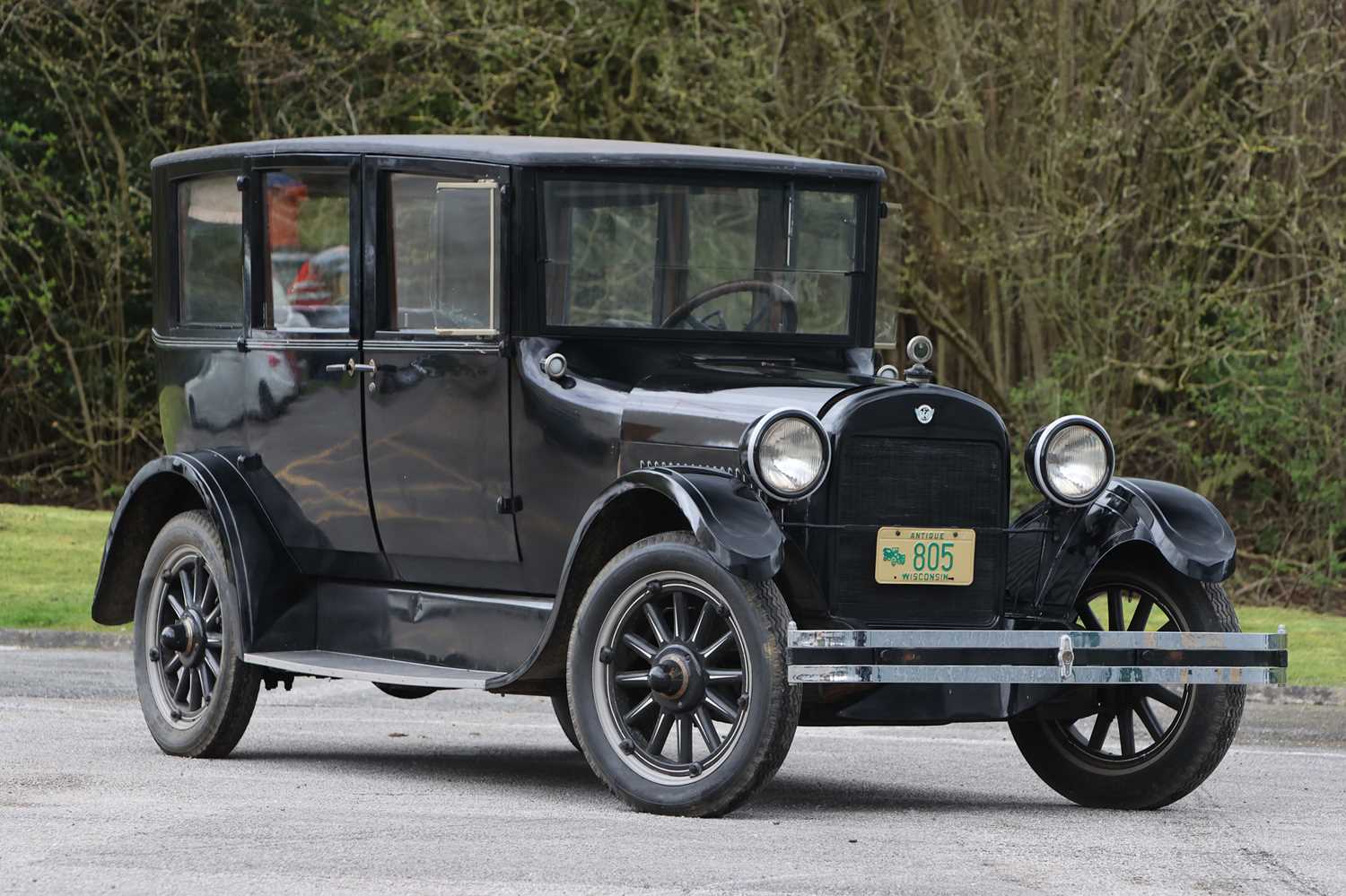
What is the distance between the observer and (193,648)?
31.1ft

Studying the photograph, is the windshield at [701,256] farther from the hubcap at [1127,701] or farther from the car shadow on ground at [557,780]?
the car shadow on ground at [557,780]

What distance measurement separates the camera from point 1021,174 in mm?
19594

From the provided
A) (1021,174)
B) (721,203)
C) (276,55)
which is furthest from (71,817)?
(276,55)

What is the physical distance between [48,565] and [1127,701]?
11.6 m

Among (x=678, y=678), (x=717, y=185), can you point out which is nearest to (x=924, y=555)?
(x=678, y=678)

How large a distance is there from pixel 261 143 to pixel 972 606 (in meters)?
3.54

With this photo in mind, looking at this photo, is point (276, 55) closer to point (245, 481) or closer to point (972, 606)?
point (245, 481)

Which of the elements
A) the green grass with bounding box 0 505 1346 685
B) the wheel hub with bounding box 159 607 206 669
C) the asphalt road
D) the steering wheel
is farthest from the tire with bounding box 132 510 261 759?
the green grass with bounding box 0 505 1346 685

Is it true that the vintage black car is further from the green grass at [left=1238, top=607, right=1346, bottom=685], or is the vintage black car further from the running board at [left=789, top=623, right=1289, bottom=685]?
the green grass at [left=1238, top=607, right=1346, bottom=685]

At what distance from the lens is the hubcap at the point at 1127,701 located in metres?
8.25

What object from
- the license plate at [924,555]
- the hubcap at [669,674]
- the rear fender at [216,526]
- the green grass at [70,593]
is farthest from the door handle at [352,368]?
the green grass at [70,593]

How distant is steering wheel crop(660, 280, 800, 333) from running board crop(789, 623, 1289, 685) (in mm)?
1579

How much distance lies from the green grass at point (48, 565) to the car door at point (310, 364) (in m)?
3.69

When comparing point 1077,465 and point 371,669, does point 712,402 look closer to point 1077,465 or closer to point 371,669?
point 1077,465
